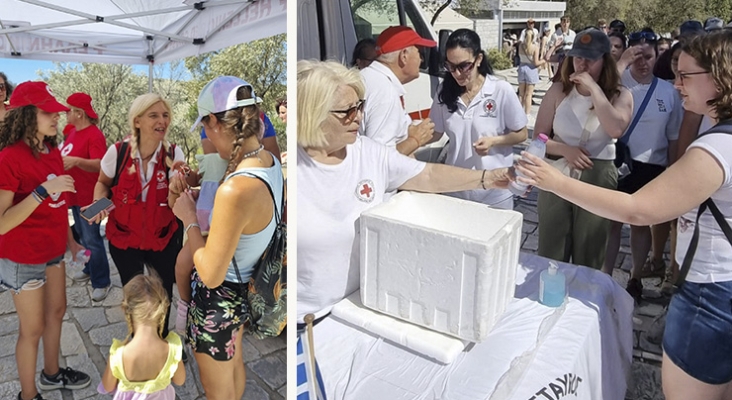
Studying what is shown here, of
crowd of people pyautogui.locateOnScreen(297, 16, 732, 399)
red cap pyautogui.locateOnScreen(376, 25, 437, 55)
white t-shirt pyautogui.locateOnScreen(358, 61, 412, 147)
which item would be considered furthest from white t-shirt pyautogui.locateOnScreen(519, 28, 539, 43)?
white t-shirt pyautogui.locateOnScreen(358, 61, 412, 147)

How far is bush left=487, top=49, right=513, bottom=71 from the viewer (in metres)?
5.26

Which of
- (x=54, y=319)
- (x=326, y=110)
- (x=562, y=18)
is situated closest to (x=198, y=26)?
(x=326, y=110)

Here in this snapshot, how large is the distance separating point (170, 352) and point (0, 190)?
513mm

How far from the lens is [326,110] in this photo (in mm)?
1413

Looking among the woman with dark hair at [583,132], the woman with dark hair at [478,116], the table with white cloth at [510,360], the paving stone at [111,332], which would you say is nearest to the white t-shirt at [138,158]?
the paving stone at [111,332]

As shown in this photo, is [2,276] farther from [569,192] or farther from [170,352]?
[569,192]

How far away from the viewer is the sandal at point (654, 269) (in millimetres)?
3117

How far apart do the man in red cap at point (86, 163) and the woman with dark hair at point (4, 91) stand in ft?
0.36

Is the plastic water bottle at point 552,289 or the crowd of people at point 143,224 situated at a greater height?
the crowd of people at point 143,224

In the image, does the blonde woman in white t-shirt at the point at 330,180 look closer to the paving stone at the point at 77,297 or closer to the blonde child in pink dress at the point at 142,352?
the blonde child in pink dress at the point at 142,352

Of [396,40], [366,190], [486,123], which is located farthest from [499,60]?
[366,190]

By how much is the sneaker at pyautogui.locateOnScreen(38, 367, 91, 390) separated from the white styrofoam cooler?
72 cm

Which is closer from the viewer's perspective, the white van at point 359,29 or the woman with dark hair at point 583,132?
the woman with dark hair at point 583,132

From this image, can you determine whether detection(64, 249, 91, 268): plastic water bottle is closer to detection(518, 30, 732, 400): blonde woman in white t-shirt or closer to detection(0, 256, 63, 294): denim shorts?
detection(0, 256, 63, 294): denim shorts
